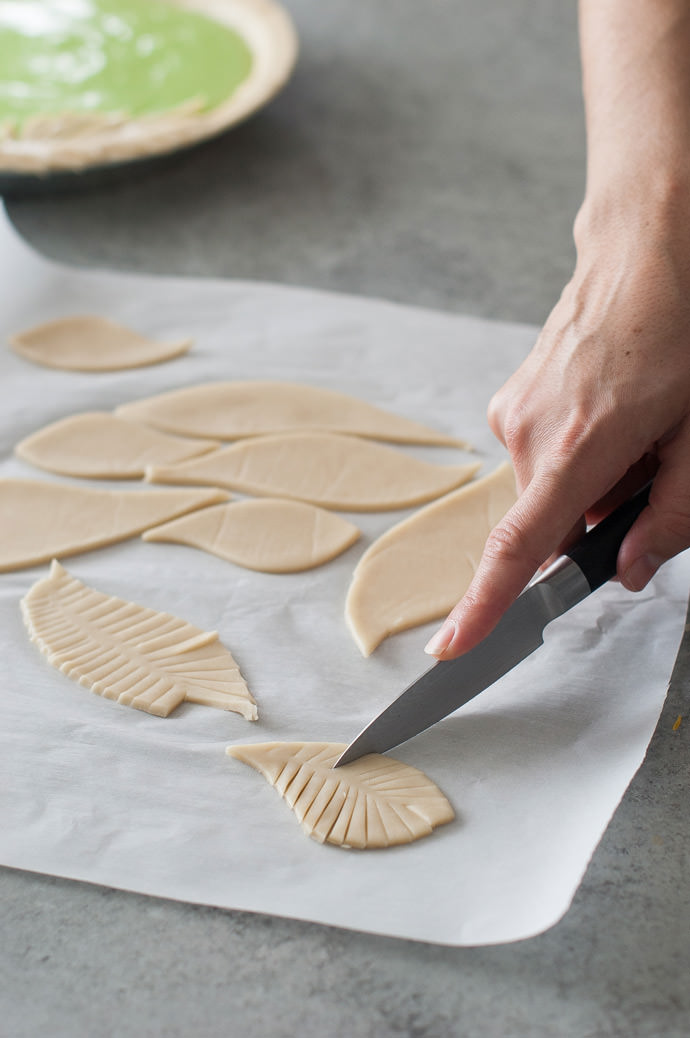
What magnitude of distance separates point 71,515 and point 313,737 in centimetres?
39

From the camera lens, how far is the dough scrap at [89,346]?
1.30 meters

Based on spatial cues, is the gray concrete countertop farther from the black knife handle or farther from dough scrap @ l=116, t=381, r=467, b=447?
dough scrap @ l=116, t=381, r=467, b=447

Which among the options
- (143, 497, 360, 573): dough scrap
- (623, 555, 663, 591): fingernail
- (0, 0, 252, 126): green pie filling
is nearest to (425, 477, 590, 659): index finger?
(623, 555, 663, 591): fingernail

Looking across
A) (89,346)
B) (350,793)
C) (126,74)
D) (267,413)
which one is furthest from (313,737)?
(126,74)

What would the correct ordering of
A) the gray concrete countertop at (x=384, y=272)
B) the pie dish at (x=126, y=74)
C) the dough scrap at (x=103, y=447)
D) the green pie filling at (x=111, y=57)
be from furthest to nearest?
the green pie filling at (x=111, y=57), the pie dish at (x=126, y=74), the dough scrap at (x=103, y=447), the gray concrete countertop at (x=384, y=272)

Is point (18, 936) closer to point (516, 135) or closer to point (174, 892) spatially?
point (174, 892)

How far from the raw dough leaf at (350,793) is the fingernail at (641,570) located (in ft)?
0.82

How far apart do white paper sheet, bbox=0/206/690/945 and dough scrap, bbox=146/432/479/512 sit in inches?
1.6

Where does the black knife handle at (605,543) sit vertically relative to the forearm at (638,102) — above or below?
below

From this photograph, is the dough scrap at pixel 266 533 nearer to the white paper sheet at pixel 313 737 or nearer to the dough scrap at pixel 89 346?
the white paper sheet at pixel 313 737

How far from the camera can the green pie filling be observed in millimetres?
1633

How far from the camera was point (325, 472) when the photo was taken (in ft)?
3.79

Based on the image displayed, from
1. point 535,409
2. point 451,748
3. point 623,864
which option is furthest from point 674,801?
point 535,409

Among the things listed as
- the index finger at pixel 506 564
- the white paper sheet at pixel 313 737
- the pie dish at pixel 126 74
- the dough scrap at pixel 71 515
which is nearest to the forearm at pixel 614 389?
the index finger at pixel 506 564
